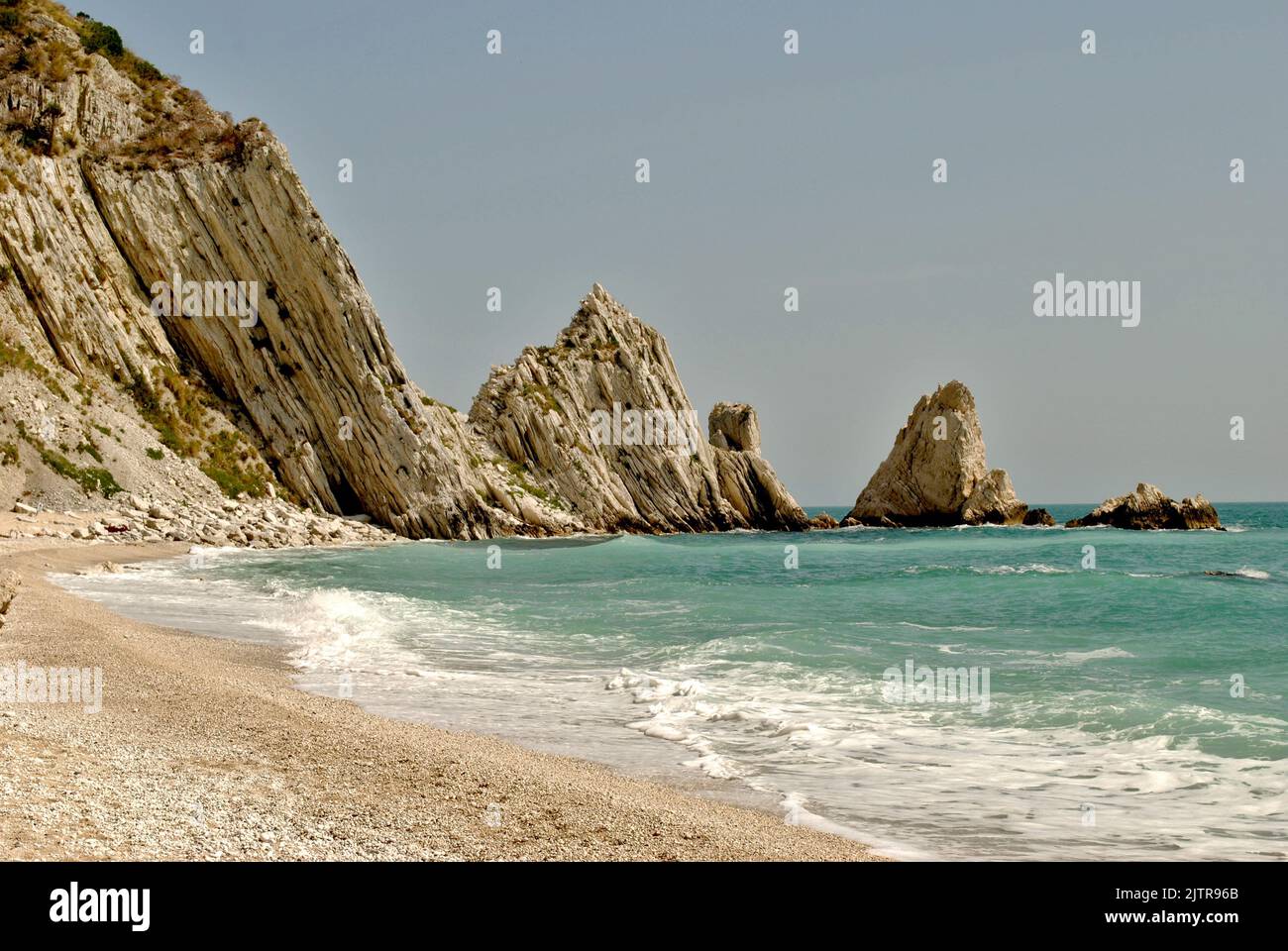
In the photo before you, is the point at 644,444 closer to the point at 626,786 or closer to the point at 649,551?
the point at 649,551

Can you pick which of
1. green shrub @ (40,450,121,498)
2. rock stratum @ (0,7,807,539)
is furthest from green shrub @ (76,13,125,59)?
green shrub @ (40,450,121,498)

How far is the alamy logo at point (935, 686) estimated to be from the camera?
12781mm

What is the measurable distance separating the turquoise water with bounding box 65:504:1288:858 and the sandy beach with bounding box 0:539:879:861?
3.36 ft

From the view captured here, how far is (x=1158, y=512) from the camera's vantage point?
83.9m

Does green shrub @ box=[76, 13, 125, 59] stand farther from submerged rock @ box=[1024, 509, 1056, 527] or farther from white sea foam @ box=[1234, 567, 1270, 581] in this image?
submerged rock @ box=[1024, 509, 1056, 527]

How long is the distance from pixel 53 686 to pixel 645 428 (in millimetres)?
72528

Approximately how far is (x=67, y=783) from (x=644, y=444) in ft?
244

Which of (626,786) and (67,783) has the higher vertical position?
(67,783)

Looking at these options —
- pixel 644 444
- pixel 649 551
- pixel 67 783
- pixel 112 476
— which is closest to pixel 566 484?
pixel 644 444

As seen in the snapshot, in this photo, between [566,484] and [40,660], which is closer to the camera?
[40,660]

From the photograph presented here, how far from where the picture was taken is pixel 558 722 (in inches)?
440

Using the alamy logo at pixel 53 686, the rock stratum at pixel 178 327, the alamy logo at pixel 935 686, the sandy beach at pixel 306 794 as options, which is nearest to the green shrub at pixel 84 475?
the rock stratum at pixel 178 327
